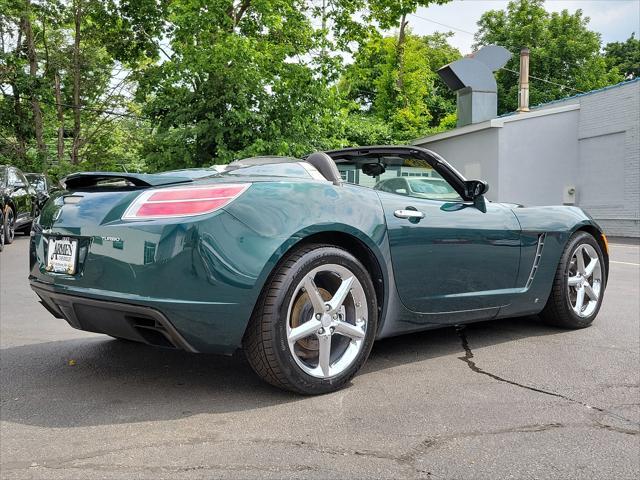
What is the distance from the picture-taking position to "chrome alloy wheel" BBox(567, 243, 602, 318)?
15.8ft

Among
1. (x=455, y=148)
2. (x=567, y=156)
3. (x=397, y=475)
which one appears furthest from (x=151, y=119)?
(x=397, y=475)

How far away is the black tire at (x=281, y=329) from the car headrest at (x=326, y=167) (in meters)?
0.44

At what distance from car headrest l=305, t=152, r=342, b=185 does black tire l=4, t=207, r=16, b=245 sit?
38.4 ft

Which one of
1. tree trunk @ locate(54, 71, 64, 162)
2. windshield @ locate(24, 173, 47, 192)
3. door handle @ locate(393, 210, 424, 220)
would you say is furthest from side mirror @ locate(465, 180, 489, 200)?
tree trunk @ locate(54, 71, 64, 162)

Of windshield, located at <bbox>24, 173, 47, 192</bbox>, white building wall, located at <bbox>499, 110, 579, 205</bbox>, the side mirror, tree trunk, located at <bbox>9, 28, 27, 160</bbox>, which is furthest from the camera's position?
tree trunk, located at <bbox>9, 28, 27, 160</bbox>

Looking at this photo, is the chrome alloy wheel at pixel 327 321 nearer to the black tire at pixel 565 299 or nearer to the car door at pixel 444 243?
the car door at pixel 444 243

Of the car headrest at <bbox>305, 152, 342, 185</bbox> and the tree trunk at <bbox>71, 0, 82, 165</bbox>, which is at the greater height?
the tree trunk at <bbox>71, 0, 82, 165</bbox>

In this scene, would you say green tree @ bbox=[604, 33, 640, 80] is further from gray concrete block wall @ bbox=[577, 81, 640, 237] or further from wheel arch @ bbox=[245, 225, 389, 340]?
wheel arch @ bbox=[245, 225, 389, 340]

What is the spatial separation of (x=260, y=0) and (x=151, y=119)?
17.1ft

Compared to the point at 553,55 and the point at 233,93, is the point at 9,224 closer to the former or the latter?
the point at 233,93

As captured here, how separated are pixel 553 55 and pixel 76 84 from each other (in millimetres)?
30395

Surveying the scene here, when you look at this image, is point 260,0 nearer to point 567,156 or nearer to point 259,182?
point 567,156

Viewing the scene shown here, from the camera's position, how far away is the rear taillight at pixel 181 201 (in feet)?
9.39

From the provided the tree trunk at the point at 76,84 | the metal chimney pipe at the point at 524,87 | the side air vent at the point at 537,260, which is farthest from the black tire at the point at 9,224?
the metal chimney pipe at the point at 524,87
